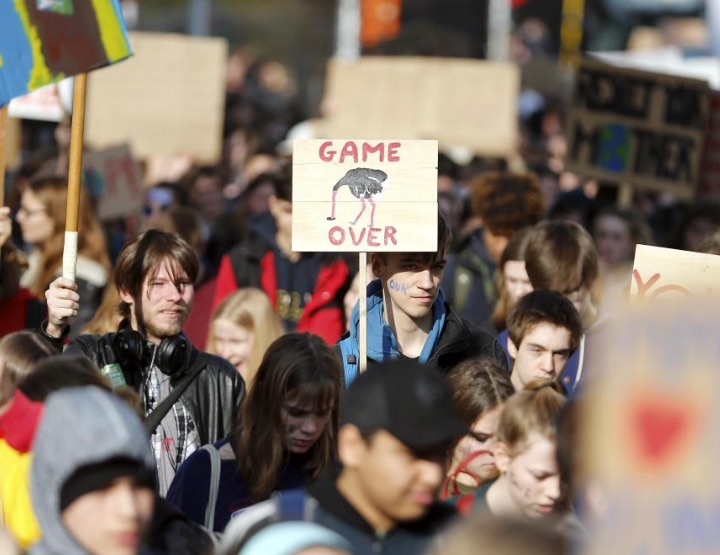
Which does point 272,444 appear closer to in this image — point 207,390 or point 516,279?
point 207,390

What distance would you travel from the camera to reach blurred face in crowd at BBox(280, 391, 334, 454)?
4.92 metres

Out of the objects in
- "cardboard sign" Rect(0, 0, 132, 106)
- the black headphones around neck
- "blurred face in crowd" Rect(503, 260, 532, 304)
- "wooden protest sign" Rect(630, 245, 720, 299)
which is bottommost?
the black headphones around neck

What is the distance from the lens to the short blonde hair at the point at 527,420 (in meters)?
4.50

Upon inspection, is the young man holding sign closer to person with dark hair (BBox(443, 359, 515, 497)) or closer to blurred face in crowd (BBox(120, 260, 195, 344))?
person with dark hair (BBox(443, 359, 515, 497))

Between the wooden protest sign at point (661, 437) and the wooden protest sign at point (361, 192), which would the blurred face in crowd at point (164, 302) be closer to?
the wooden protest sign at point (361, 192)

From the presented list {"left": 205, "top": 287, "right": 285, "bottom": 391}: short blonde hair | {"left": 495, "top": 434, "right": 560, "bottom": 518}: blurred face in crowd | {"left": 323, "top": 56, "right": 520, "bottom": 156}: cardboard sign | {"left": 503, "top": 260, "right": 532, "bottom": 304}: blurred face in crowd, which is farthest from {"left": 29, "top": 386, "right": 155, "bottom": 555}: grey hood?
{"left": 323, "top": 56, "right": 520, "bottom": 156}: cardboard sign

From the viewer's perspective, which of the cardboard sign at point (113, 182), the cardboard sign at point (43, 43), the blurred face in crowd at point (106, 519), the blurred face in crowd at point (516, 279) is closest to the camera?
the blurred face in crowd at point (106, 519)

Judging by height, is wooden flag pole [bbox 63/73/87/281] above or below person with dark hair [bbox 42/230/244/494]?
above

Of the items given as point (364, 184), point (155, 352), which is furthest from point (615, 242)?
point (155, 352)

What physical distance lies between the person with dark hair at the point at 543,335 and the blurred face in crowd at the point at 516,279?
1038mm

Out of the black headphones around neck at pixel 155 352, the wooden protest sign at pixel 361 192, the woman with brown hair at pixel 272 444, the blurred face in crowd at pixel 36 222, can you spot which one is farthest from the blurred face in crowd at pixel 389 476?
the blurred face in crowd at pixel 36 222

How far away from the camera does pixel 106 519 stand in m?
3.40

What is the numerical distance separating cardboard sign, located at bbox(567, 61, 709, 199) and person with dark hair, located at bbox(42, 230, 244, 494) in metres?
5.49

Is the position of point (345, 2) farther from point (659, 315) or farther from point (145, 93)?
point (659, 315)
